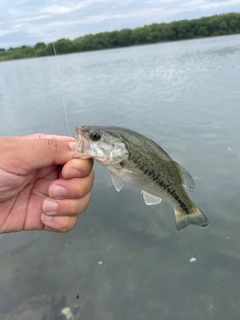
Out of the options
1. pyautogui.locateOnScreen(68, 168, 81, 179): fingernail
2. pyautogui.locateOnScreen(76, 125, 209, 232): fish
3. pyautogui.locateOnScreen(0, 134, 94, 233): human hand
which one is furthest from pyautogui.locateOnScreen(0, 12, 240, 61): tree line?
pyautogui.locateOnScreen(76, 125, 209, 232): fish

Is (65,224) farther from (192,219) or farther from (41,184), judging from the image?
(192,219)

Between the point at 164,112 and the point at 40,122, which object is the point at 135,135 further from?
the point at 40,122

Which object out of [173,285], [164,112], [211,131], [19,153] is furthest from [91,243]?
[164,112]

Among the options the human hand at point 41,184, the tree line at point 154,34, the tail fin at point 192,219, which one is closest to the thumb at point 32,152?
the human hand at point 41,184

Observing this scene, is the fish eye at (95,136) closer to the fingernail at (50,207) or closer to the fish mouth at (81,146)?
the fish mouth at (81,146)

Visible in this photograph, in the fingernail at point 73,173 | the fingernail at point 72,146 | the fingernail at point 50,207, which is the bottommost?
the fingernail at point 50,207

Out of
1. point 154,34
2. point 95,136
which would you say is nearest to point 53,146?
point 95,136

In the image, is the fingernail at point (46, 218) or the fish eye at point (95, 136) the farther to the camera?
the fingernail at point (46, 218)
